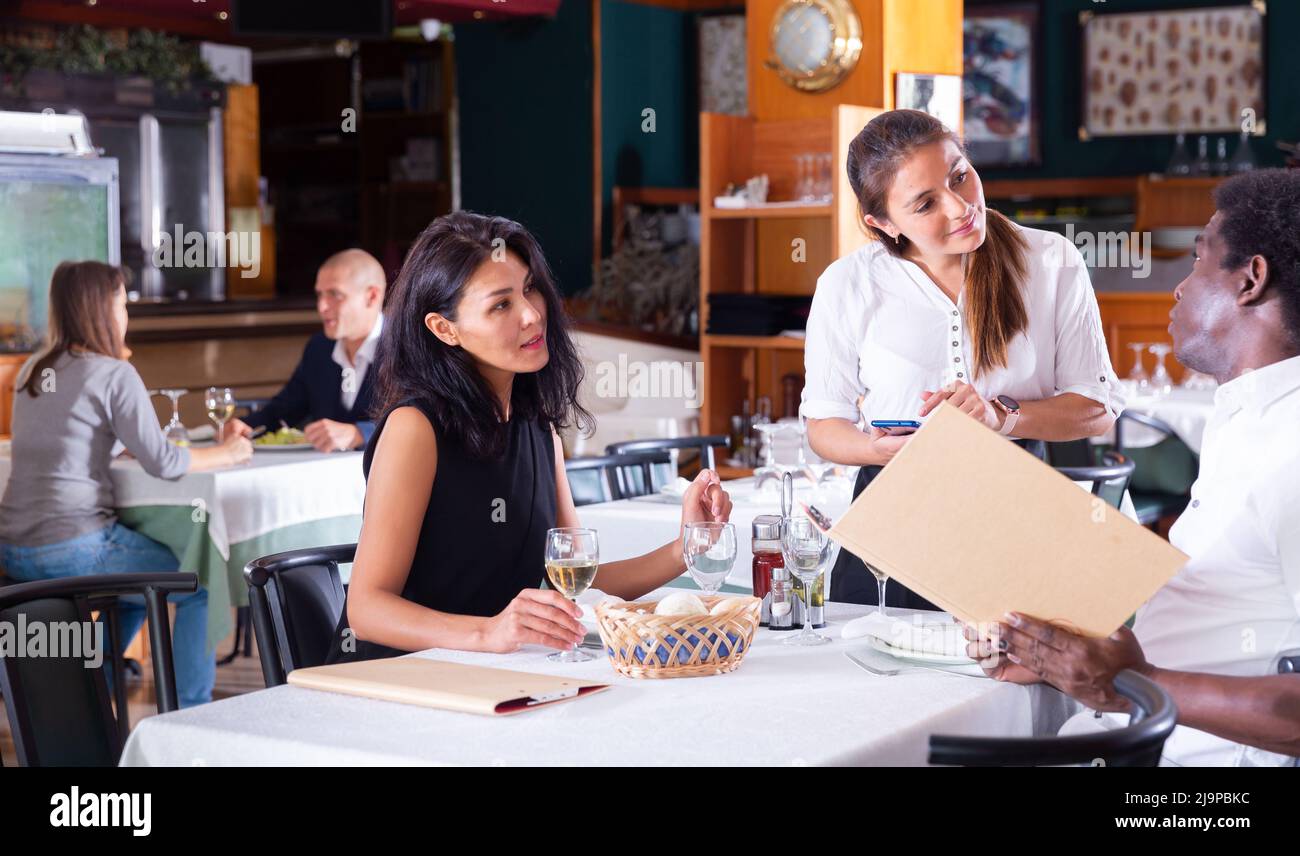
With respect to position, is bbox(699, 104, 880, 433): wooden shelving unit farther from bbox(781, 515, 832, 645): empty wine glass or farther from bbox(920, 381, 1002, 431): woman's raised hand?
bbox(781, 515, 832, 645): empty wine glass

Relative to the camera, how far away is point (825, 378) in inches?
125

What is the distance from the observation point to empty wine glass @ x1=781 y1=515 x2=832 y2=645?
2227 mm

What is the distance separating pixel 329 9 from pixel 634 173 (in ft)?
8.63

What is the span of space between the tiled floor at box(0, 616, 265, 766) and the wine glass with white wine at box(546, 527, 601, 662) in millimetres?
2796

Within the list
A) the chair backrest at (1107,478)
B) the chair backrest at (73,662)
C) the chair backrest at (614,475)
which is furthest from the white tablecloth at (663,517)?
the chair backrest at (73,662)

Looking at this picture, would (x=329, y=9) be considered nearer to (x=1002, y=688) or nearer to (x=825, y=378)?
(x=825, y=378)

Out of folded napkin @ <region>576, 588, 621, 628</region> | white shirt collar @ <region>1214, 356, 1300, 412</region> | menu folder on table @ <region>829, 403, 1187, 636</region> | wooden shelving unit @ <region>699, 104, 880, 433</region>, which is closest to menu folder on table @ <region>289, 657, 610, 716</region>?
folded napkin @ <region>576, 588, 621, 628</region>

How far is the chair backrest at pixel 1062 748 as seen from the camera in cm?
155

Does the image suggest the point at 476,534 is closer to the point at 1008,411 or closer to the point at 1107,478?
the point at 1008,411

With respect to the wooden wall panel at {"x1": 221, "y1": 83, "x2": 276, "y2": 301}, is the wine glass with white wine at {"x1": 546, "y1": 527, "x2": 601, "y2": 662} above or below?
below

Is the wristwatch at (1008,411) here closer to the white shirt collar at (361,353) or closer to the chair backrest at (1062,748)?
the chair backrest at (1062,748)

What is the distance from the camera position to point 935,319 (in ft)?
10.0
